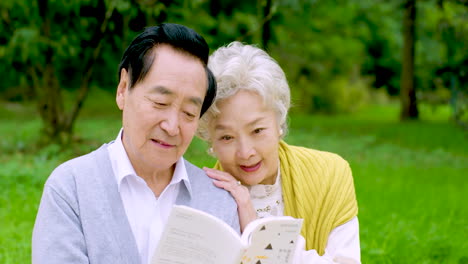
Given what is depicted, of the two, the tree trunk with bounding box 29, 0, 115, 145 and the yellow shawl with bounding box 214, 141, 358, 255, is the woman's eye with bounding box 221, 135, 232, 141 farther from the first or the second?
the tree trunk with bounding box 29, 0, 115, 145

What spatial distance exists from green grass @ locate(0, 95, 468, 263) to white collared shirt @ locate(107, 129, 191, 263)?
1.77 m

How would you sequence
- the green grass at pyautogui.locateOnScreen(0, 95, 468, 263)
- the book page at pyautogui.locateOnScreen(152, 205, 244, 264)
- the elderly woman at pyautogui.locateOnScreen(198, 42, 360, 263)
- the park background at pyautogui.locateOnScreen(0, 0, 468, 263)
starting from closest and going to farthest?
1. the book page at pyautogui.locateOnScreen(152, 205, 244, 264)
2. the elderly woman at pyautogui.locateOnScreen(198, 42, 360, 263)
3. the green grass at pyautogui.locateOnScreen(0, 95, 468, 263)
4. the park background at pyautogui.locateOnScreen(0, 0, 468, 263)

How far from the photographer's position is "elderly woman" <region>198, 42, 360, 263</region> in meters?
2.62

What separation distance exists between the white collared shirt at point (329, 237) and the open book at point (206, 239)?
41 cm

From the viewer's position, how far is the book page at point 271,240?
2.09m

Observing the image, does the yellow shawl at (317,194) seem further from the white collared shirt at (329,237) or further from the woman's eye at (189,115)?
the woman's eye at (189,115)

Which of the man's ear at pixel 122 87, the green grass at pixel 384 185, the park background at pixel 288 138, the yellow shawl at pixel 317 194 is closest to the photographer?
the man's ear at pixel 122 87

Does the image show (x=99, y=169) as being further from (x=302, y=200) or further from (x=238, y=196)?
(x=302, y=200)

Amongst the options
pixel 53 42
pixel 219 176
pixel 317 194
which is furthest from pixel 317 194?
pixel 53 42

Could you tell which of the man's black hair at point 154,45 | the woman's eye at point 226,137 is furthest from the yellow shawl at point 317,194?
the man's black hair at point 154,45

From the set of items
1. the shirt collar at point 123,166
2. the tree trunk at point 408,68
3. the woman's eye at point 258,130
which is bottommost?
the tree trunk at point 408,68

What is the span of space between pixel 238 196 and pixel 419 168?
6.66 m

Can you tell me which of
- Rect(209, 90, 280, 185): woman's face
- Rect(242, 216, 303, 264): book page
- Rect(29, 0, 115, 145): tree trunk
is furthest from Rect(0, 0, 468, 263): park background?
Rect(242, 216, 303, 264): book page

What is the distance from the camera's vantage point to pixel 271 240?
2.17 metres
